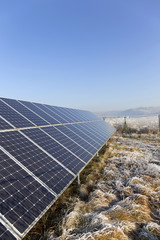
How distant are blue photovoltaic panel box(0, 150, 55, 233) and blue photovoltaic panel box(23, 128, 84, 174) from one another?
6.36 ft

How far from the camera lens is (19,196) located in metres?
3.85

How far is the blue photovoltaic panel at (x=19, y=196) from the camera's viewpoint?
10.9 feet

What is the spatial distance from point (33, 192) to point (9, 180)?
0.73 meters

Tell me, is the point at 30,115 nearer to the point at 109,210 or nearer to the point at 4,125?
the point at 4,125

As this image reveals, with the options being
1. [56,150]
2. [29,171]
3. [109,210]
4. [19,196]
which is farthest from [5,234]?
[56,150]

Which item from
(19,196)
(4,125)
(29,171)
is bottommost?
(19,196)

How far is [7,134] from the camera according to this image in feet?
20.2

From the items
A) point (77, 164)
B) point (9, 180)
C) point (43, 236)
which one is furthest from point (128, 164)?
point (9, 180)

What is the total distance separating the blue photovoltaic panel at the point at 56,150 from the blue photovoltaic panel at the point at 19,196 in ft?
6.36

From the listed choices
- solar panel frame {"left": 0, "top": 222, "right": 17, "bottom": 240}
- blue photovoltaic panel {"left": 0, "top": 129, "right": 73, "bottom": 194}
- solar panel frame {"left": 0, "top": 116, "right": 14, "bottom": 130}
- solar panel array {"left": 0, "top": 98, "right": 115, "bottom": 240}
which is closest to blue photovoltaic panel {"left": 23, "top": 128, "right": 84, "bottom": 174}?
solar panel array {"left": 0, "top": 98, "right": 115, "bottom": 240}

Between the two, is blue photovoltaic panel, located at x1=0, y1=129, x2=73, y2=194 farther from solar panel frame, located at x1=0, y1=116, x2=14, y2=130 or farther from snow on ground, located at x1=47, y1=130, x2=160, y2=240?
snow on ground, located at x1=47, y1=130, x2=160, y2=240

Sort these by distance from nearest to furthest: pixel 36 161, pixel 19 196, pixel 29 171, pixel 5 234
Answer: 1. pixel 5 234
2. pixel 19 196
3. pixel 29 171
4. pixel 36 161

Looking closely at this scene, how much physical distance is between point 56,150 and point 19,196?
3.26 meters

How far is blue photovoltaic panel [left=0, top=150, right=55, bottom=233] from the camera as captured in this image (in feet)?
10.9
